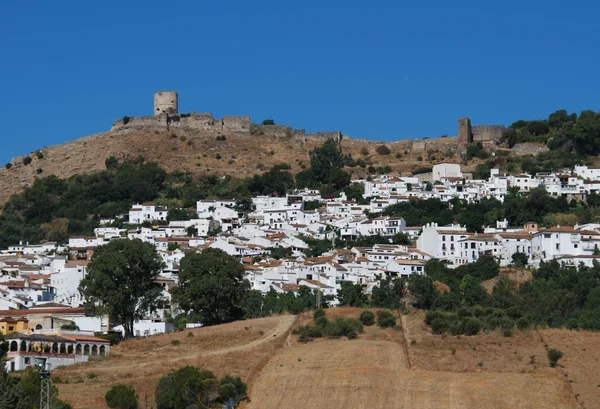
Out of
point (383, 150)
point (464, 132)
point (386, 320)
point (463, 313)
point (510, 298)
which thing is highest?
point (464, 132)

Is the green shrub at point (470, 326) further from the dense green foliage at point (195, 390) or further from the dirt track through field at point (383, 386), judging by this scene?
the dense green foliage at point (195, 390)

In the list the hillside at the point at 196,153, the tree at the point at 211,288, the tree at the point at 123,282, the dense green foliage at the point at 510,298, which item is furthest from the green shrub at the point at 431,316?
the hillside at the point at 196,153

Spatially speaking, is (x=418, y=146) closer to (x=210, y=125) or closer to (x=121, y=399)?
(x=210, y=125)

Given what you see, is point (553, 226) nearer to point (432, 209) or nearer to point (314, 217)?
point (432, 209)

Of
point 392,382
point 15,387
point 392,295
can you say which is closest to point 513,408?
point 392,382

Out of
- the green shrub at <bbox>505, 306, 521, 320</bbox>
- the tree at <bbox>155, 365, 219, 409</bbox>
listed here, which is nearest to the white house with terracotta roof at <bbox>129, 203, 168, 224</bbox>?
the green shrub at <bbox>505, 306, 521, 320</bbox>

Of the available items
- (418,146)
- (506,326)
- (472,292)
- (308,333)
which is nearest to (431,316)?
(506,326)
